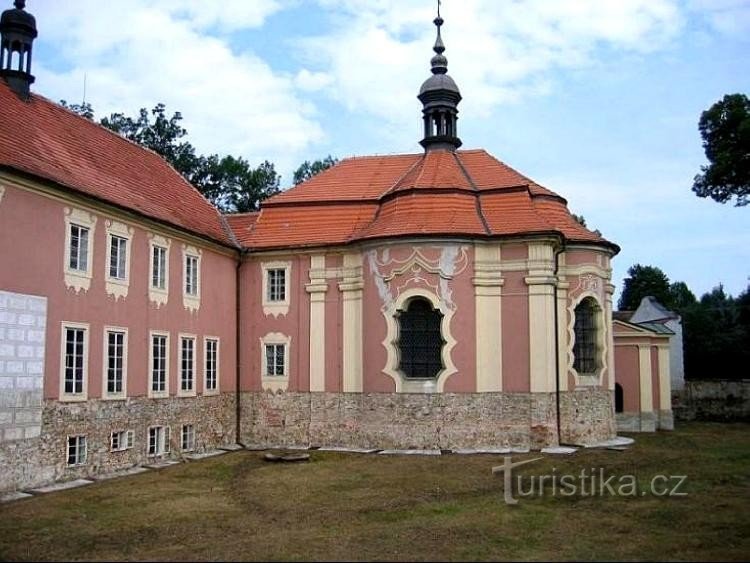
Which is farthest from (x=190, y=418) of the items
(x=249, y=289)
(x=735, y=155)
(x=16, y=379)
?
(x=735, y=155)

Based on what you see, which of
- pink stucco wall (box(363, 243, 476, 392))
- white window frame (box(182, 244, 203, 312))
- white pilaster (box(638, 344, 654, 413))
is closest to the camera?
white window frame (box(182, 244, 203, 312))

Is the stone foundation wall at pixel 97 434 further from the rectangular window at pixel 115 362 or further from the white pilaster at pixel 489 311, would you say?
the white pilaster at pixel 489 311

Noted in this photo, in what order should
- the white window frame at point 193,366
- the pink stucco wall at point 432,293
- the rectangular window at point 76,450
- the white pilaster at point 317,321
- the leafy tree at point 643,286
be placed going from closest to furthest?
the rectangular window at point 76,450
the white window frame at point 193,366
the pink stucco wall at point 432,293
the white pilaster at point 317,321
the leafy tree at point 643,286

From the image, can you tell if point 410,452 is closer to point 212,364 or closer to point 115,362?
point 212,364

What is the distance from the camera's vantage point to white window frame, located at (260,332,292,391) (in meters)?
24.6

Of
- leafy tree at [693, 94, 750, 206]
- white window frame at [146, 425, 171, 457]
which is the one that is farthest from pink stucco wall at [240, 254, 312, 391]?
leafy tree at [693, 94, 750, 206]

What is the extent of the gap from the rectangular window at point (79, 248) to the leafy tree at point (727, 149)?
23.7 metres

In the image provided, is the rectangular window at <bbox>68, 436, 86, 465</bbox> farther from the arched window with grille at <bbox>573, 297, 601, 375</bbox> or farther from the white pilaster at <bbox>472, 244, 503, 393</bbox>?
the arched window with grille at <bbox>573, 297, 601, 375</bbox>

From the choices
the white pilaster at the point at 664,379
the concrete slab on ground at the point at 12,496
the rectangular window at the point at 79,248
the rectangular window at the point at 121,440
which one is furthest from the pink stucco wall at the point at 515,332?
the concrete slab on ground at the point at 12,496

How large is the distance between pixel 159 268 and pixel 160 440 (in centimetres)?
439

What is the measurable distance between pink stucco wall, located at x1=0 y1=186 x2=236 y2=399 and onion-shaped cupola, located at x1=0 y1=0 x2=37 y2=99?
4.42 meters

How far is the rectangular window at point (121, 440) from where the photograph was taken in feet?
60.8

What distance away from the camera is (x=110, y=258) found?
1884 cm

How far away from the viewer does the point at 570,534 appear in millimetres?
11398
